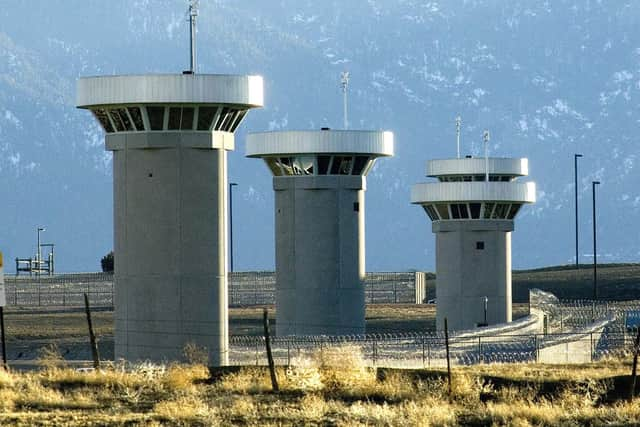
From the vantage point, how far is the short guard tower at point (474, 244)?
239 feet

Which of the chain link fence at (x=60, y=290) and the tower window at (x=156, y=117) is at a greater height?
the tower window at (x=156, y=117)

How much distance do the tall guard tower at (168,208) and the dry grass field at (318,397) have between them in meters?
3.82

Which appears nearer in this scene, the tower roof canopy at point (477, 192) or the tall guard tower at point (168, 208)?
the tall guard tower at point (168, 208)

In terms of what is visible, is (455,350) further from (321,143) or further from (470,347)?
(321,143)

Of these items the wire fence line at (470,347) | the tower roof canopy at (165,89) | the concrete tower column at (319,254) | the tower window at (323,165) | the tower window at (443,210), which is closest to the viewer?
the tower roof canopy at (165,89)

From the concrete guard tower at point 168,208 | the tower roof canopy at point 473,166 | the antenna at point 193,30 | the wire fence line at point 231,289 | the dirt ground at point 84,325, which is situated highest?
the antenna at point 193,30

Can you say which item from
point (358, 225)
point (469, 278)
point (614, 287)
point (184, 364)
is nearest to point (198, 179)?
point (184, 364)

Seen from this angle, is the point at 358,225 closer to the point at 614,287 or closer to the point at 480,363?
the point at 480,363

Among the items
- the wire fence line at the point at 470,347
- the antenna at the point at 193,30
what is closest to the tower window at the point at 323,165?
the wire fence line at the point at 470,347

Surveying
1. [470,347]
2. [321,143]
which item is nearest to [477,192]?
[321,143]

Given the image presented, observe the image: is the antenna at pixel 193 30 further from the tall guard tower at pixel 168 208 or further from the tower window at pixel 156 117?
the tower window at pixel 156 117

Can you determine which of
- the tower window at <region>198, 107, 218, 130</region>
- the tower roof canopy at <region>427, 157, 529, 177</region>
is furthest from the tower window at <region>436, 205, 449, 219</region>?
the tower window at <region>198, 107, 218, 130</region>

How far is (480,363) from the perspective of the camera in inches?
1818

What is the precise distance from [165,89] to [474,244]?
1326 inches
